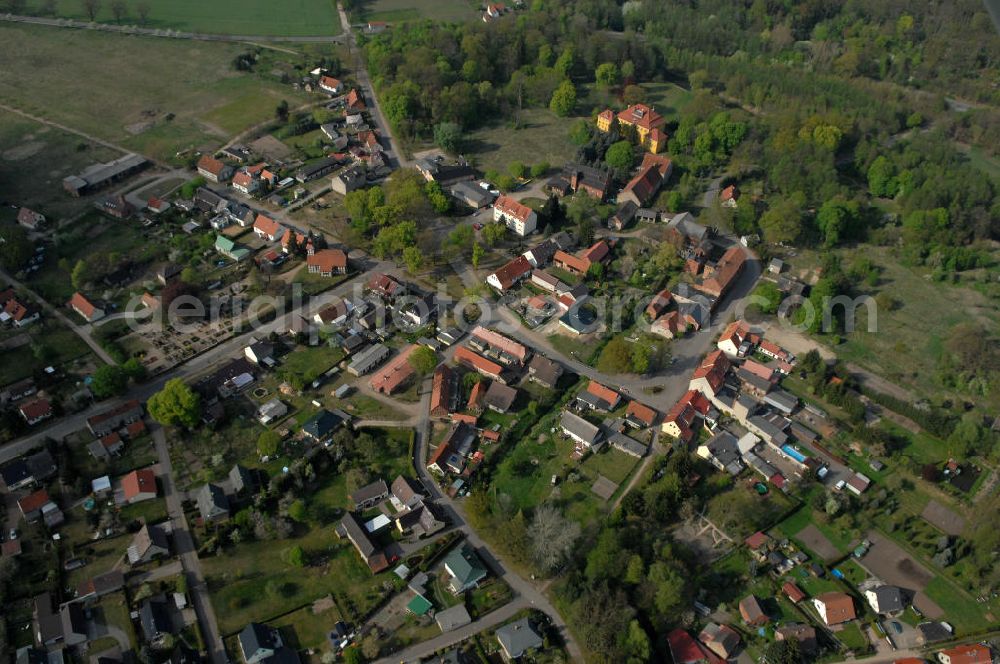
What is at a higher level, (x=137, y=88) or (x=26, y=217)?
(x=137, y=88)

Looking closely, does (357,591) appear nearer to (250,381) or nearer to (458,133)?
(250,381)

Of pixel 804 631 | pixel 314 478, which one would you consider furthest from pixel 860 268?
pixel 314 478

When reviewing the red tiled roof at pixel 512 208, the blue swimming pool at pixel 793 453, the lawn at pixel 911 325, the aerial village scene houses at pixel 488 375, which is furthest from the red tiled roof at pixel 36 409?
the lawn at pixel 911 325

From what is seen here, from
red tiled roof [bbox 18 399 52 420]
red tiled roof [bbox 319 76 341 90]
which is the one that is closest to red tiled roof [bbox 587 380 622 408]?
red tiled roof [bbox 18 399 52 420]

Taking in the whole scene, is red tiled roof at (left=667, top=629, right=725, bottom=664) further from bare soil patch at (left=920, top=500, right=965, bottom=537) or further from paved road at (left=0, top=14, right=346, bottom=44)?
paved road at (left=0, top=14, right=346, bottom=44)

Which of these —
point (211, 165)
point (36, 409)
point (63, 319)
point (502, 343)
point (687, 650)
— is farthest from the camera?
point (211, 165)

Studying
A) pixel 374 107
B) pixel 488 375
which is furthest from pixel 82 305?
pixel 374 107

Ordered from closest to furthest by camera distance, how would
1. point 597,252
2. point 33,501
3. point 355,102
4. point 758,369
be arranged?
1. point 33,501
2. point 758,369
3. point 597,252
4. point 355,102

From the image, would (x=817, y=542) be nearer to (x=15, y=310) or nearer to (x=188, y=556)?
(x=188, y=556)
